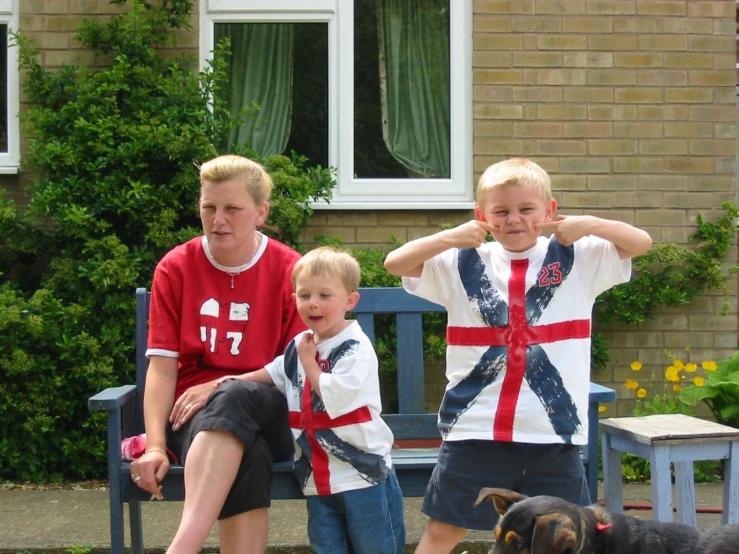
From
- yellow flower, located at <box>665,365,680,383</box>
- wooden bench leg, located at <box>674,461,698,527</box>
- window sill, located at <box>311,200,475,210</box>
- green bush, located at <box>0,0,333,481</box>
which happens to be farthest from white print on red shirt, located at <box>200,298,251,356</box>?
yellow flower, located at <box>665,365,680,383</box>

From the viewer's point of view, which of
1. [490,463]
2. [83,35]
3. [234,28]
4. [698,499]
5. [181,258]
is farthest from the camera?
[234,28]

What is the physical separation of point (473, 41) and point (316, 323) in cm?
340

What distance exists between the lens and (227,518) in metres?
3.36

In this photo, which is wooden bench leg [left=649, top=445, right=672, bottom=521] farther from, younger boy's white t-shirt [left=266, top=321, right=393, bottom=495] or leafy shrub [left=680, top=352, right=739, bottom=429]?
leafy shrub [left=680, top=352, right=739, bottom=429]

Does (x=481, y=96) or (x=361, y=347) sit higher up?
(x=481, y=96)

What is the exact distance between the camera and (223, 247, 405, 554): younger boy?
3.28 meters

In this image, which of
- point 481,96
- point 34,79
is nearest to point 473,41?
point 481,96

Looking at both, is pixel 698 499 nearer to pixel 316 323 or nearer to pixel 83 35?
pixel 316 323

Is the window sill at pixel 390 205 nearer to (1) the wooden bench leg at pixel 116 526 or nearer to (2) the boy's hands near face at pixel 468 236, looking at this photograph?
(1) the wooden bench leg at pixel 116 526

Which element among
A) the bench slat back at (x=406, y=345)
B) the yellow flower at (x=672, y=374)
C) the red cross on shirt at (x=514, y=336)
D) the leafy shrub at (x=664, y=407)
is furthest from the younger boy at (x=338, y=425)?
the yellow flower at (x=672, y=374)

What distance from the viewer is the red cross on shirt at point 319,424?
330cm

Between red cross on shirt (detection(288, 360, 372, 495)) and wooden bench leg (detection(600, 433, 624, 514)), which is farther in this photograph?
wooden bench leg (detection(600, 433, 624, 514))

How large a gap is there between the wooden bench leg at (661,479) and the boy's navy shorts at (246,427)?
1301 millimetres

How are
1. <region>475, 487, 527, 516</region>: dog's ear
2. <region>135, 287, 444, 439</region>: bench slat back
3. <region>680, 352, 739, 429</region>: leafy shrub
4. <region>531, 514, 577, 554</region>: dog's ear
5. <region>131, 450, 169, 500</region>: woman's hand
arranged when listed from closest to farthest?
<region>531, 514, 577, 554</region>: dog's ear, <region>475, 487, 527, 516</region>: dog's ear, <region>131, 450, 169, 500</region>: woman's hand, <region>135, 287, 444, 439</region>: bench slat back, <region>680, 352, 739, 429</region>: leafy shrub
